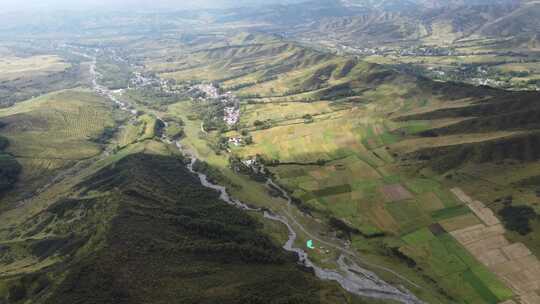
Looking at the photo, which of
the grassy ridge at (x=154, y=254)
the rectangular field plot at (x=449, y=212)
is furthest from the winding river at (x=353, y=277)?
the rectangular field plot at (x=449, y=212)

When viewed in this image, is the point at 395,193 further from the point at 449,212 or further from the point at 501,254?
the point at 501,254

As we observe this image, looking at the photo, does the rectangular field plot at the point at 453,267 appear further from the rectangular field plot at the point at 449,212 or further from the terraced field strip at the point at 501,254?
the rectangular field plot at the point at 449,212

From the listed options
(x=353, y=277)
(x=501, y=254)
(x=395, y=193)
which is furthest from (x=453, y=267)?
(x=395, y=193)

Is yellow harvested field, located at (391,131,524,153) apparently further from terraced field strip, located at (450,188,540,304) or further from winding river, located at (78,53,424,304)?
winding river, located at (78,53,424,304)

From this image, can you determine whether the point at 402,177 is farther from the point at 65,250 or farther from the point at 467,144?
the point at 65,250

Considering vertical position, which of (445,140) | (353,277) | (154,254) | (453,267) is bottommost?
(353,277)

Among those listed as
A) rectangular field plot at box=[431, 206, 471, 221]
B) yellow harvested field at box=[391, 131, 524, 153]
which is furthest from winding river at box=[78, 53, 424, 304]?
yellow harvested field at box=[391, 131, 524, 153]

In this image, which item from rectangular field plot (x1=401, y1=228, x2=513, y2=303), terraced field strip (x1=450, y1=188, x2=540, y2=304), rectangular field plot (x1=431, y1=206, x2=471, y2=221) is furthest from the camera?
rectangular field plot (x1=431, y1=206, x2=471, y2=221)

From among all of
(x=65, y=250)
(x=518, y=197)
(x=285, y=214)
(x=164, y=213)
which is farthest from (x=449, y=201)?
(x=65, y=250)
